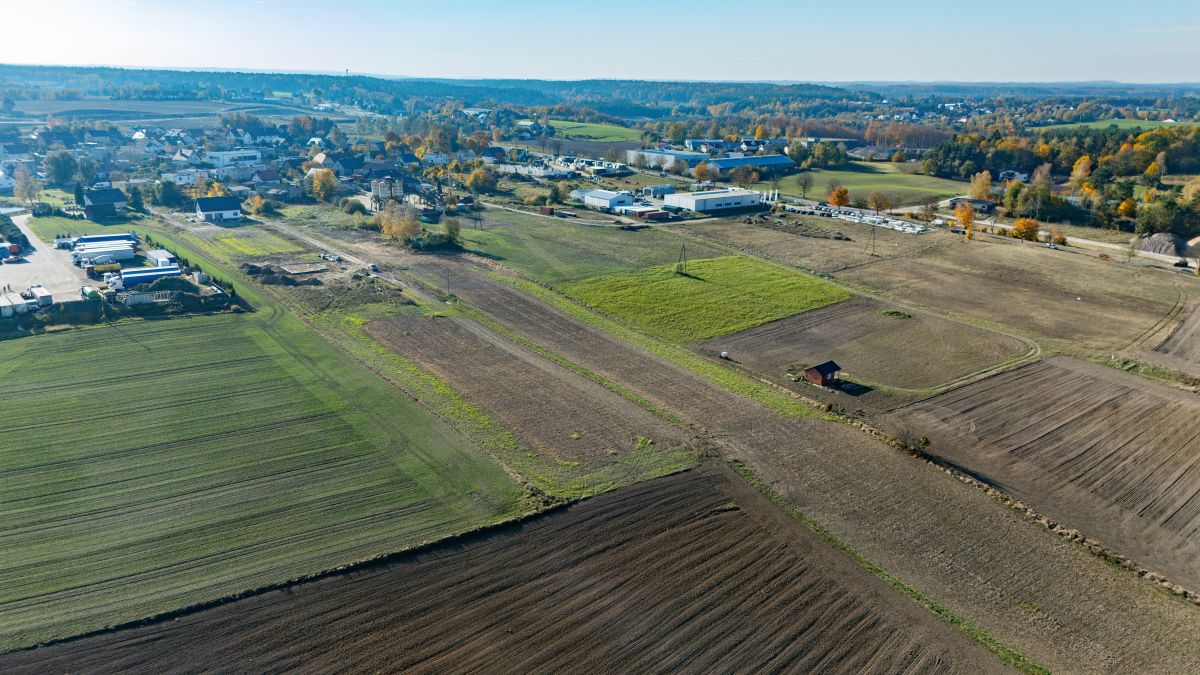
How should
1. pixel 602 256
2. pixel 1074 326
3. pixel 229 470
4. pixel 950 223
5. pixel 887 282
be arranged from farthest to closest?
pixel 950 223 < pixel 602 256 < pixel 887 282 < pixel 1074 326 < pixel 229 470

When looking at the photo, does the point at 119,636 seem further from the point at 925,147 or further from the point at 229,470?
the point at 925,147

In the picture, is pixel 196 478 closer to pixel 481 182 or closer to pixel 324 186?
pixel 324 186

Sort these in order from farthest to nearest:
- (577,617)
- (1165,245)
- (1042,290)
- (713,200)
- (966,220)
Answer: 1. (713,200)
2. (966,220)
3. (1165,245)
4. (1042,290)
5. (577,617)

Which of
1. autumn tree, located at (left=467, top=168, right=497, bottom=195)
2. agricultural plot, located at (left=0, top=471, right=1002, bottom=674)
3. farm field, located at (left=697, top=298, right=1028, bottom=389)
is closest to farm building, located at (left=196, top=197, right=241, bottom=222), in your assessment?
autumn tree, located at (left=467, top=168, right=497, bottom=195)

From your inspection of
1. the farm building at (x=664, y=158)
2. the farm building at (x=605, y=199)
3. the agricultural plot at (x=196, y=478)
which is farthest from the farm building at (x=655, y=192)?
the agricultural plot at (x=196, y=478)

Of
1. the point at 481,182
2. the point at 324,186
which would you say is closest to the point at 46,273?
the point at 324,186

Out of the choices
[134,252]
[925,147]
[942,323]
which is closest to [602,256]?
[942,323]

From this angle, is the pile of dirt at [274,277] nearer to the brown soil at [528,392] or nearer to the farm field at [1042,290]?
the brown soil at [528,392]
